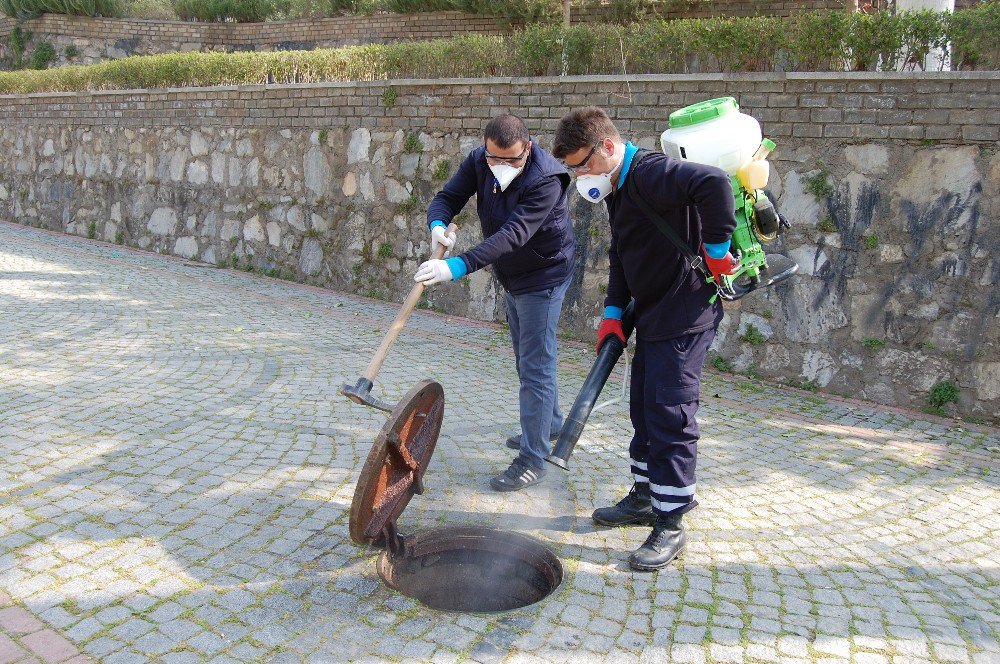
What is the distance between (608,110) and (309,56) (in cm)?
454

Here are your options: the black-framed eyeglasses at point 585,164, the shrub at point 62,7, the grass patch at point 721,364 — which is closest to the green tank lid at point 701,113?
the black-framed eyeglasses at point 585,164

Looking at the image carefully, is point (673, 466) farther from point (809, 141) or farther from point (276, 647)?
point (809, 141)

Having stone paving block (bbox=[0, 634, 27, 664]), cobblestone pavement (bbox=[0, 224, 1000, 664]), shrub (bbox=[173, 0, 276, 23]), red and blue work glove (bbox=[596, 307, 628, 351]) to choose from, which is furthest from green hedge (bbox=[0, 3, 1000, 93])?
shrub (bbox=[173, 0, 276, 23])

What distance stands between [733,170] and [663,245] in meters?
0.42

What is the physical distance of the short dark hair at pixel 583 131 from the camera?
11.0 ft

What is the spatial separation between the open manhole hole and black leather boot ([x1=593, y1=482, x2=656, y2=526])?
1.25 feet

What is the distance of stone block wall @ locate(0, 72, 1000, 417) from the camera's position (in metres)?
5.86

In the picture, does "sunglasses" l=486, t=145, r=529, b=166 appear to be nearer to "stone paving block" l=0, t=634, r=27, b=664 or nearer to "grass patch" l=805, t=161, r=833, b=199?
"stone paving block" l=0, t=634, r=27, b=664

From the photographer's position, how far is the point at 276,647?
2945mm

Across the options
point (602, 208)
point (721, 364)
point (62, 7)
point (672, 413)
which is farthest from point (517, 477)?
point (62, 7)

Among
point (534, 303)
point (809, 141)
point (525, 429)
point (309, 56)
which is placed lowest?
point (525, 429)

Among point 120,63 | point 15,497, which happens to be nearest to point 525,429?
point 15,497

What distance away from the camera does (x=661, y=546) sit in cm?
360

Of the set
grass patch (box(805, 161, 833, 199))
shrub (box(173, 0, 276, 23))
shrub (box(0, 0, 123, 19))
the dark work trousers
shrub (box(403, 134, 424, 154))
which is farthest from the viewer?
shrub (box(0, 0, 123, 19))
